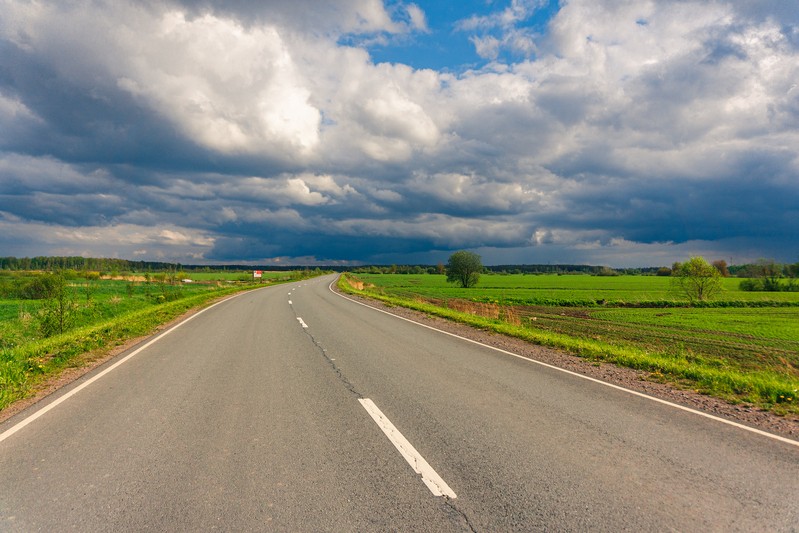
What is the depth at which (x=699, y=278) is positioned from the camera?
51.2 m

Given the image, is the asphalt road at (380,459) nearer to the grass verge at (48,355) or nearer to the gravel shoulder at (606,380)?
the gravel shoulder at (606,380)

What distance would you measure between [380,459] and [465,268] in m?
81.8

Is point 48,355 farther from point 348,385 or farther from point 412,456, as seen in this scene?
point 412,456

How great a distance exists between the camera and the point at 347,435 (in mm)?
4938

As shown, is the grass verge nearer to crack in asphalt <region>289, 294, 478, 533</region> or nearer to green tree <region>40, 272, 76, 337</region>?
green tree <region>40, 272, 76, 337</region>

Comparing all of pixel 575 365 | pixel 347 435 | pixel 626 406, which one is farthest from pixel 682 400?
pixel 347 435

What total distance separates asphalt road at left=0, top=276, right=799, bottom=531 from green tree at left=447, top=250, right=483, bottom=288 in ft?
255

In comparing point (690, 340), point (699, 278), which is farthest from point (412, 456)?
point (699, 278)

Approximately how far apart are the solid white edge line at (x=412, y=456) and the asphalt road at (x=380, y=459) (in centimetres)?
2

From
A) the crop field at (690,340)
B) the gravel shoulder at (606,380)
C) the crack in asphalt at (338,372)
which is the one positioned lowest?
the crop field at (690,340)

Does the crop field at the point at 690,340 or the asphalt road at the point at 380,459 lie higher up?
the asphalt road at the point at 380,459

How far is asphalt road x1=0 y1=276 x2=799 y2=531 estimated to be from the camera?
3.29m

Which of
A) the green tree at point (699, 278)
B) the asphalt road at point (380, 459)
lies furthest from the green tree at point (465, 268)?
the asphalt road at point (380, 459)

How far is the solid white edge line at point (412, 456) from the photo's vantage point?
3.64 metres
